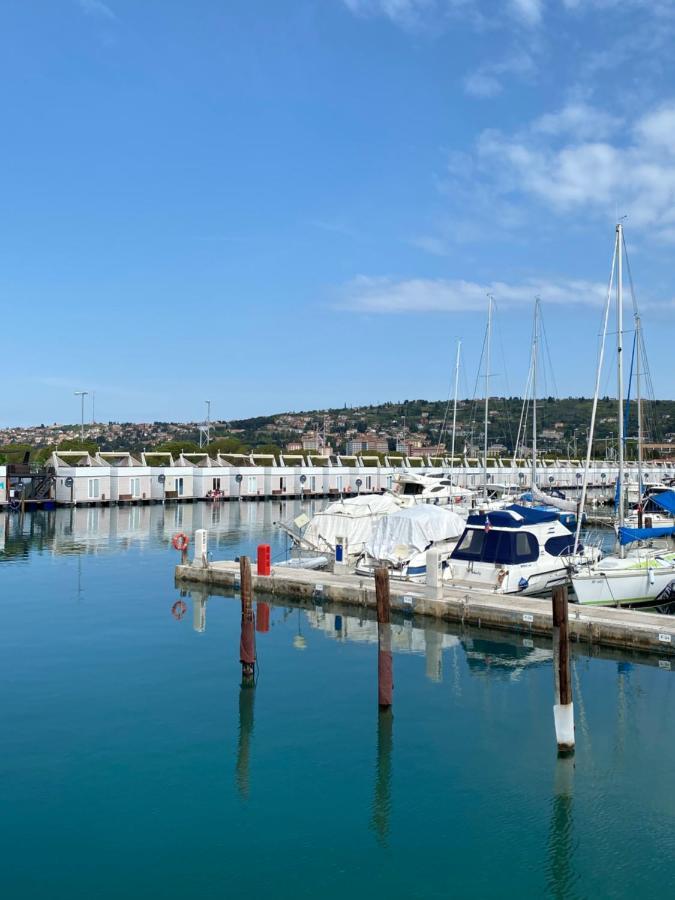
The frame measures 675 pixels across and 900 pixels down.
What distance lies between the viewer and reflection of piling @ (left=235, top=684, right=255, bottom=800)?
51.0 ft

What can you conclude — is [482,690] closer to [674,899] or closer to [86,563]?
[674,899]

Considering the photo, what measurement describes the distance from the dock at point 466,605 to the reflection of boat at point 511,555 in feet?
3.29

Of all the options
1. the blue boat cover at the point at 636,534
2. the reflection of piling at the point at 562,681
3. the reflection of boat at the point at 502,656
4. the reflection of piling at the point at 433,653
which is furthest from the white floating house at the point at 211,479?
the reflection of piling at the point at 562,681

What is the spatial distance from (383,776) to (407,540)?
1802 centimetres

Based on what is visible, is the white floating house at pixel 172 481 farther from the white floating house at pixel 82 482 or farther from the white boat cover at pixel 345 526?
the white boat cover at pixel 345 526

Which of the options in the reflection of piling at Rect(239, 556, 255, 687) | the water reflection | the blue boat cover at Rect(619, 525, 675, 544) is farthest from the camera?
the water reflection

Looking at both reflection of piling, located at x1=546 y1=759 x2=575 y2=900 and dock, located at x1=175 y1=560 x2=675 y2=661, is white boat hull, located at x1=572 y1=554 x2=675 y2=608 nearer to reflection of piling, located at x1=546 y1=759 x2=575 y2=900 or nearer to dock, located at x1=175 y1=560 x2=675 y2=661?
dock, located at x1=175 y1=560 x2=675 y2=661

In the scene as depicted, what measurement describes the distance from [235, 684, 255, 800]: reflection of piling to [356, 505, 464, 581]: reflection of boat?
1267cm

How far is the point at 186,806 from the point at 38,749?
163 inches

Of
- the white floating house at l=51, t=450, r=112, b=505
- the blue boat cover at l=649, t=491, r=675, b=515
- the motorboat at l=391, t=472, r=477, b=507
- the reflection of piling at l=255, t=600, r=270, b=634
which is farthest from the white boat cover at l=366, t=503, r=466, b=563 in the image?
the white floating house at l=51, t=450, r=112, b=505

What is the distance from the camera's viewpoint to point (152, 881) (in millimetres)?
12211

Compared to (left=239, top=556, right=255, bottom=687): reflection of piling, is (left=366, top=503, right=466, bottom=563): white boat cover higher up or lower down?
higher up

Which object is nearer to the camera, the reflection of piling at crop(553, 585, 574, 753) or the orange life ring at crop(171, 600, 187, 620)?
the reflection of piling at crop(553, 585, 574, 753)

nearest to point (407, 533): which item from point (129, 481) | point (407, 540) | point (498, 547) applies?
point (407, 540)
